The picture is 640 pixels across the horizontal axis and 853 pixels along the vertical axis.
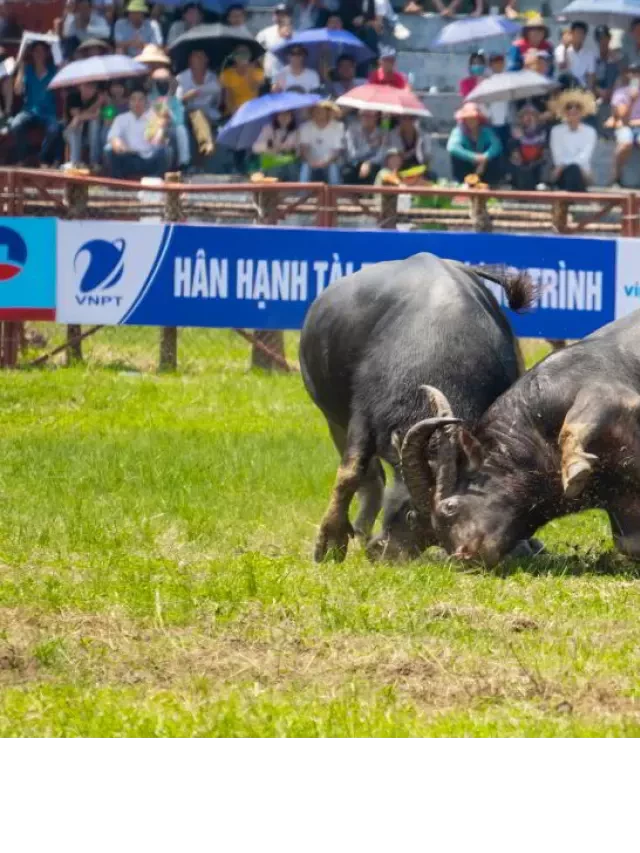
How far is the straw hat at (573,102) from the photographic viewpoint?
71.2 feet

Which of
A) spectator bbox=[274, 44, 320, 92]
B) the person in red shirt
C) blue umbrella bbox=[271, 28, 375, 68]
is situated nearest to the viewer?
the person in red shirt

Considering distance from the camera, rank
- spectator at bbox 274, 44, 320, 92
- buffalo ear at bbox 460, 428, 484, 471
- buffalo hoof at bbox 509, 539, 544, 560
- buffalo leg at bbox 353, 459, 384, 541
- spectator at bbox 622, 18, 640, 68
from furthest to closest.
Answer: spectator at bbox 622, 18, 640, 68
spectator at bbox 274, 44, 320, 92
buffalo leg at bbox 353, 459, 384, 541
buffalo hoof at bbox 509, 539, 544, 560
buffalo ear at bbox 460, 428, 484, 471

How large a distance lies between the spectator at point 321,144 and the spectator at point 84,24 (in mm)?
4033

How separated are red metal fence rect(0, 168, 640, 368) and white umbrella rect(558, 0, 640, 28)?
6.12 metres

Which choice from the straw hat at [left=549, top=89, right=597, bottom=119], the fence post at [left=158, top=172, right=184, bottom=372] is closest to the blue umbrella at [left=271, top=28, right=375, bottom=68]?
the straw hat at [left=549, top=89, right=597, bottom=119]

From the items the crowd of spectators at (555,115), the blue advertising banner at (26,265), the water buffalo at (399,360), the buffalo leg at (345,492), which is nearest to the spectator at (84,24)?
the crowd of spectators at (555,115)

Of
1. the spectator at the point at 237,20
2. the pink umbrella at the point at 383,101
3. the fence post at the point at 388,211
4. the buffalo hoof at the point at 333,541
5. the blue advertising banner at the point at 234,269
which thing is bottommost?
the buffalo hoof at the point at 333,541

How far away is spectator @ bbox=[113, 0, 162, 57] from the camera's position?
906 inches

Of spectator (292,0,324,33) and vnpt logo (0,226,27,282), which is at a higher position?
spectator (292,0,324,33)

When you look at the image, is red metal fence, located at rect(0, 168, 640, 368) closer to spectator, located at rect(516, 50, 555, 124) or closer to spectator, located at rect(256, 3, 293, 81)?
spectator, located at rect(516, 50, 555, 124)

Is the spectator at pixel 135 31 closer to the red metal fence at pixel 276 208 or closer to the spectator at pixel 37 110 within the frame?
the spectator at pixel 37 110

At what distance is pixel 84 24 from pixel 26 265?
8.06m

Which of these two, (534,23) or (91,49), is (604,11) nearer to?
(534,23)

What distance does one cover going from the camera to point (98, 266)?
16172mm
